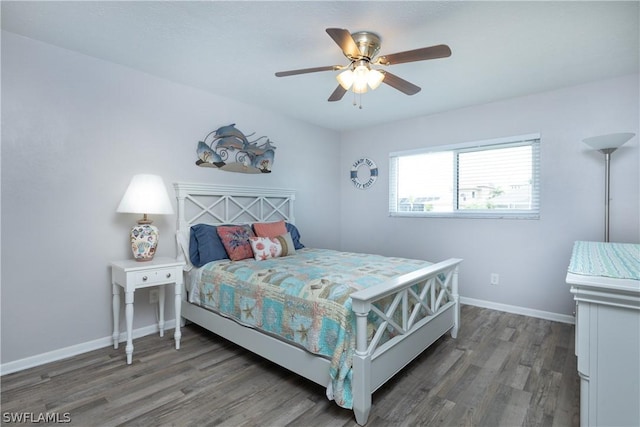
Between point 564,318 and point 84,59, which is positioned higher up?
point 84,59

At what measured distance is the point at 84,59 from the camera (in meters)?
2.55

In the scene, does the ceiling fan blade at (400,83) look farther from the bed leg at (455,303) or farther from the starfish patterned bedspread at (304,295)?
the bed leg at (455,303)

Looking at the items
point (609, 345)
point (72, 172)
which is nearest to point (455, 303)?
point (609, 345)

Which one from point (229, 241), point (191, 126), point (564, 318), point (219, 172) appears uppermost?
A: point (191, 126)

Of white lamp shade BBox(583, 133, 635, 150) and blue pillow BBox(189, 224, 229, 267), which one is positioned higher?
white lamp shade BBox(583, 133, 635, 150)

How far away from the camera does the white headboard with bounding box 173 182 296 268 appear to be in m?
3.13

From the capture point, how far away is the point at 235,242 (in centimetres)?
307

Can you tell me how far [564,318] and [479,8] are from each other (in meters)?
3.06

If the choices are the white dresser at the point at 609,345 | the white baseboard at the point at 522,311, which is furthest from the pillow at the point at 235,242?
the white baseboard at the point at 522,311

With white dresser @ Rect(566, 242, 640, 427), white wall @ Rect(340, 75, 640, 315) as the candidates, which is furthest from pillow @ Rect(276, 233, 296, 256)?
white dresser @ Rect(566, 242, 640, 427)

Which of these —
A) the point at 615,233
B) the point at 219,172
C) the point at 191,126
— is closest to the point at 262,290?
the point at 219,172

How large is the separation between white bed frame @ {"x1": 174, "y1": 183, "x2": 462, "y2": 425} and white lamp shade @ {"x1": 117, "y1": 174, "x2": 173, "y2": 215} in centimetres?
45

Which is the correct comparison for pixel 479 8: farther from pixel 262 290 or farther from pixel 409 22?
pixel 262 290

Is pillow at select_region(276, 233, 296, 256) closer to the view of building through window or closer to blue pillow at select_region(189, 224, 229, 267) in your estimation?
blue pillow at select_region(189, 224, 229, 267)
